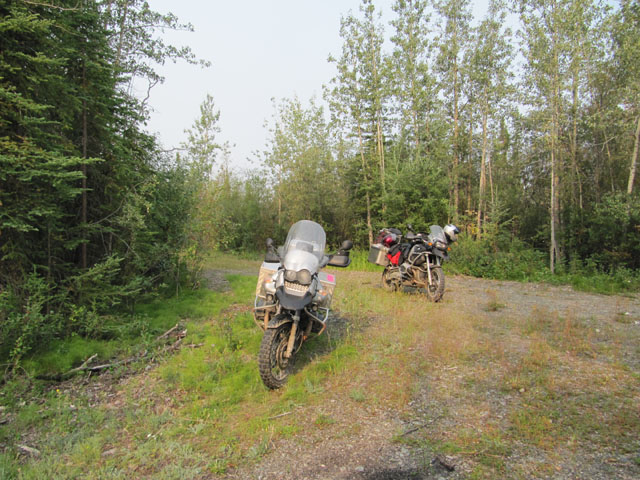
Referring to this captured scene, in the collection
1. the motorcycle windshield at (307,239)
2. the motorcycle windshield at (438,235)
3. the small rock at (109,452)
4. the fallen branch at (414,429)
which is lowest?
the small rock at (109,452)

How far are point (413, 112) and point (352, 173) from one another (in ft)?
12.7

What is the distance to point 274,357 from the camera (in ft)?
11.8

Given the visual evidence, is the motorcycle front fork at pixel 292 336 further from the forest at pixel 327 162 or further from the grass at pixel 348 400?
the forest at pixel 327 162

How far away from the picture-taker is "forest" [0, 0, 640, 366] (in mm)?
4438

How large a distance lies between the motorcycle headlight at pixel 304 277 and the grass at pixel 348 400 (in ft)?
3.26

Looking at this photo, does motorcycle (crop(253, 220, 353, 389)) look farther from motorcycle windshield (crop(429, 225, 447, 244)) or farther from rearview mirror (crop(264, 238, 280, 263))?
motorcycle windshield (crop(429, 225, 447, 244))

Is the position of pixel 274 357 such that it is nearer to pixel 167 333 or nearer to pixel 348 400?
pixel 348 400

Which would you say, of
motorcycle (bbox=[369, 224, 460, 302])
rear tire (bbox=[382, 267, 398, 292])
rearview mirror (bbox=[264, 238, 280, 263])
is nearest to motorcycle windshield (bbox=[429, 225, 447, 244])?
motorcycle (bbox=[369, 224, 460, 302])

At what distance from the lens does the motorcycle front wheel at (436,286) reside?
22.9ft

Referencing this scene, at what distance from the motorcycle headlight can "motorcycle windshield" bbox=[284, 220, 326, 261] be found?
18.8 inches

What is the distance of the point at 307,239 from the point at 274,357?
1.35m

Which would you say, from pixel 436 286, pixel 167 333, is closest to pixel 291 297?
pixel 167 333

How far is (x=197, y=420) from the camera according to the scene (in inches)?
127

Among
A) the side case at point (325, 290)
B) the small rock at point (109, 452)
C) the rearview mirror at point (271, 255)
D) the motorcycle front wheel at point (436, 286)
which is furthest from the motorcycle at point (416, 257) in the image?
the small rock at point (109, 452)
